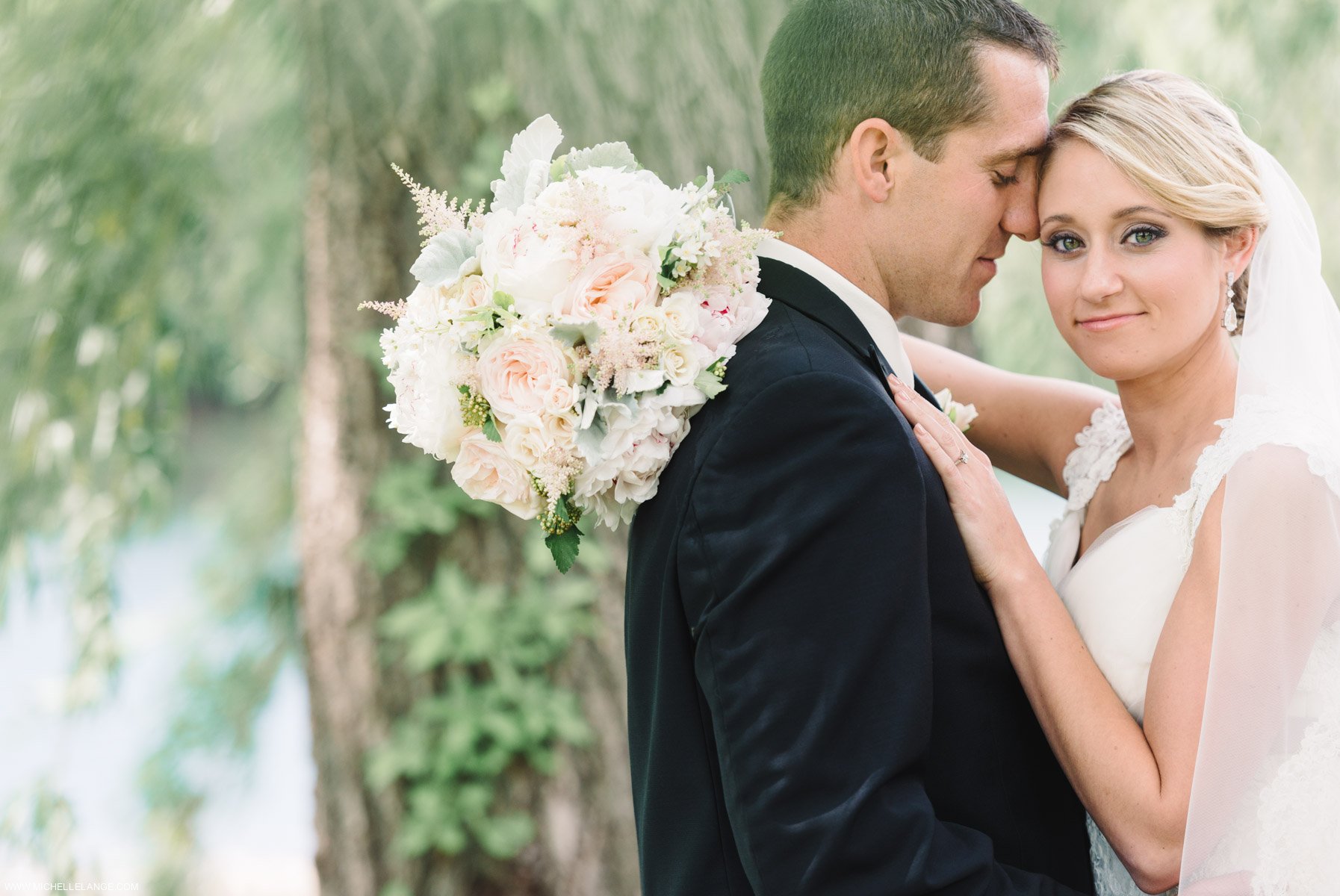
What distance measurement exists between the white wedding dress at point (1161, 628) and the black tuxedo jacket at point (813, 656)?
349 millimetres

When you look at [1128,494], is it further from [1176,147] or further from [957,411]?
[1176,147]

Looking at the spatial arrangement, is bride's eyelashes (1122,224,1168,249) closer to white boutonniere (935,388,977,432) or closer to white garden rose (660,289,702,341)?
white boutonniere (935,388,977,432)

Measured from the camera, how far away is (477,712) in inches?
151

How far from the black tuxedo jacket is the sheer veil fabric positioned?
1.08 feet

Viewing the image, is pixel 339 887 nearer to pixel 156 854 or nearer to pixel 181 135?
pixel 156 854

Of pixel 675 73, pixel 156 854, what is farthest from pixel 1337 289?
pixel 156 854

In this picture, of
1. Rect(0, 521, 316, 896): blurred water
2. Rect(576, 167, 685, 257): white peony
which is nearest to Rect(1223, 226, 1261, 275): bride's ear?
Rect(576, 167, 685, 257): white peony

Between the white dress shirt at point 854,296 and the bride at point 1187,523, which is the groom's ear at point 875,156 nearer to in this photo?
the white dress shirt at point 854,296

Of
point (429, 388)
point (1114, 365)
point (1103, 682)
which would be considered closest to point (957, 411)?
point (1114, 365)

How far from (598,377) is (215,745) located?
11.6 ft

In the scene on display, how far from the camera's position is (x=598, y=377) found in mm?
1827

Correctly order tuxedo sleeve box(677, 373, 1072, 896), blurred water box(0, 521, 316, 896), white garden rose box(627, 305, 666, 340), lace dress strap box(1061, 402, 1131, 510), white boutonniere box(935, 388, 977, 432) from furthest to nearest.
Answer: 1. blurred water box(0, 521, 316, 896)
2. lace dress strap box(1061, 402, 1131, 510)
3. white boutonniere box(935, 388, 977, 432)
4. white garden rose box(627, 305, 666, 340)
5. tuxedo sleeve box(677, 373, 1072, 896)

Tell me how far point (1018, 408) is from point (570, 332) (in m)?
1.60

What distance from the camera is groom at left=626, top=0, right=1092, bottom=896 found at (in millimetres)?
1724
